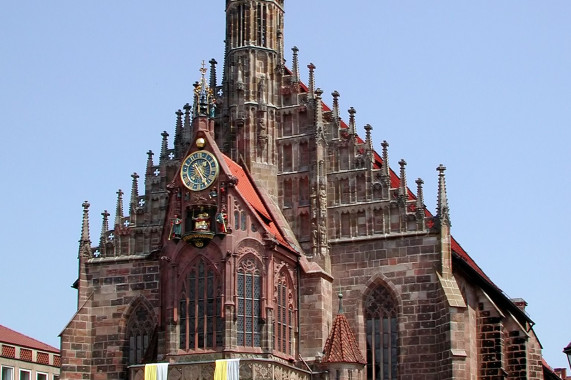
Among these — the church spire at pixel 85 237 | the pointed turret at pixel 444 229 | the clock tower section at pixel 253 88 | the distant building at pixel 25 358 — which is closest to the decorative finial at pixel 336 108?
the clock tower section at pixel 253 88

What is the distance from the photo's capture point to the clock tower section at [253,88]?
5628 centimetres

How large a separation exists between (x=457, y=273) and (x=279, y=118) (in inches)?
418

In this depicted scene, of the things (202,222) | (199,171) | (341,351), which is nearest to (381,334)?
(341,351)

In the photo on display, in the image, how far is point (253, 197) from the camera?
5384 cm

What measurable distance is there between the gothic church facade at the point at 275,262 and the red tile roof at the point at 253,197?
0.44ft

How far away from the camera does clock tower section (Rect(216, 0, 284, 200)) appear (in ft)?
185

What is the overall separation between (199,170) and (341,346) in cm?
913

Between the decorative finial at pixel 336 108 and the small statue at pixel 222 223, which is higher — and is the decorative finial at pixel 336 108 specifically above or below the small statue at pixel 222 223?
above

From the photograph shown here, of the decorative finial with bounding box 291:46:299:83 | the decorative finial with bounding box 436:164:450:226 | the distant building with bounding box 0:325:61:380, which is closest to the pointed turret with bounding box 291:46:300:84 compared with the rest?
the decorative finial with bounding box 291:46:299:83

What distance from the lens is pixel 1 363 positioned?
69.1m

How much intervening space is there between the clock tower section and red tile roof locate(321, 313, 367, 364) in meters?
7.23

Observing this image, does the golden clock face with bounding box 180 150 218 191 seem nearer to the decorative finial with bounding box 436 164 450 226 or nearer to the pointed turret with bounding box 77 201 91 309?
the pointed turret with bounding box 77 201 91 309

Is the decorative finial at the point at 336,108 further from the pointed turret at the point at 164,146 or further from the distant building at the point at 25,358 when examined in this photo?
the distant building at the point at 25,358

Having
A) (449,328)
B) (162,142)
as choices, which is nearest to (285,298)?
(449,328)
